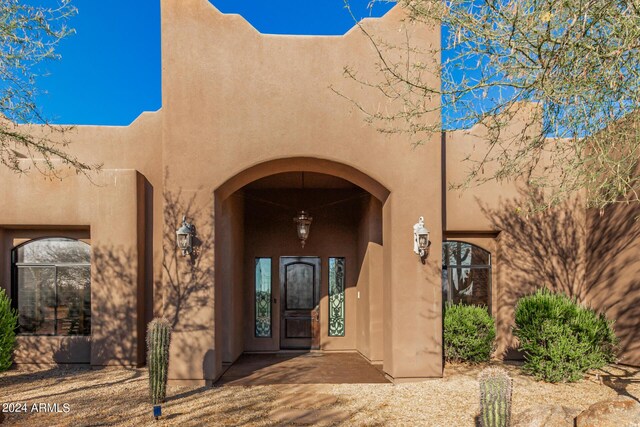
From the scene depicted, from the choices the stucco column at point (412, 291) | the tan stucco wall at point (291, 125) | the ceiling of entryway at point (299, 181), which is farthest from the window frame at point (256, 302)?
the stucco column at point (412, 291)

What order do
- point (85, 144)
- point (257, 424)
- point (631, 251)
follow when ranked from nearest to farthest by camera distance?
point (257, 424), point (631, 251), point (85, 144)

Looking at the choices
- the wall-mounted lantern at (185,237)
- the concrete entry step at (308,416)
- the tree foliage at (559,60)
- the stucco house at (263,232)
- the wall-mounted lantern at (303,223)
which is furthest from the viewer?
the wall-mounted lantern at (303,223)

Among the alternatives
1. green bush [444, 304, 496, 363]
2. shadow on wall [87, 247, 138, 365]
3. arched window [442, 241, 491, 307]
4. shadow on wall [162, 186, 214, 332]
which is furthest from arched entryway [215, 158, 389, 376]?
shadow on wall [162, 186, 214, 332]

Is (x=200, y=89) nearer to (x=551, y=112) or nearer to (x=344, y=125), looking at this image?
(x=344, y=125)

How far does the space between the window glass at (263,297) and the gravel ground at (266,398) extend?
329 centimetres

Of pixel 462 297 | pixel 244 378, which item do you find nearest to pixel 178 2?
pixel 244 378

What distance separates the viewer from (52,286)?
365 inches

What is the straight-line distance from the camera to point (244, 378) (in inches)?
329

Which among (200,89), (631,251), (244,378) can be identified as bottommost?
(244,378)

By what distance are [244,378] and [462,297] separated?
4674mm

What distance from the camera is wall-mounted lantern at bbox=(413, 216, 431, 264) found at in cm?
789

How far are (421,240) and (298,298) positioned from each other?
179 inches

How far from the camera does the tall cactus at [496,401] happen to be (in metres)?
4.88

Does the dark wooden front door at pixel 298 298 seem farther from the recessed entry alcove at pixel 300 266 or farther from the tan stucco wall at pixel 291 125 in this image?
the tan stucco wall at pixel 291 125
